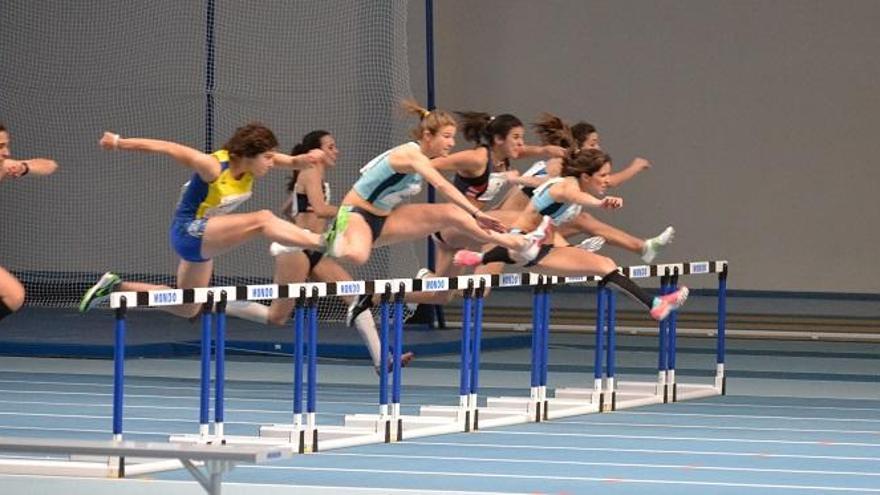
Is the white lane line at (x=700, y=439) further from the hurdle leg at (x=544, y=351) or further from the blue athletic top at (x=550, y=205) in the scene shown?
the blue athletic top at (x=550, y=205)

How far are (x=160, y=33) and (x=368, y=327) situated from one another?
851 centimetres

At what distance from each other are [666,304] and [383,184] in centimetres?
212

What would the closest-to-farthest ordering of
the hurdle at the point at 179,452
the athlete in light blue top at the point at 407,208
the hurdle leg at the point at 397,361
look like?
the hurdle at the point at 179,452 < the hurdle leg at the point at 397,361 < the athlete in light blue top at the point at 407,208

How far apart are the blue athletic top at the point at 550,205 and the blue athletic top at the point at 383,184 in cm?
106

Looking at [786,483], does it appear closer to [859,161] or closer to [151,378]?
[151,378]

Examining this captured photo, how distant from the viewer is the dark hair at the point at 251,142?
9.71 metres

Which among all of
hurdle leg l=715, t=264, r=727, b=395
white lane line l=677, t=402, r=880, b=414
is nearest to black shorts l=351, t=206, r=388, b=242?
white lane line l=677, t=402, r=880, b=414

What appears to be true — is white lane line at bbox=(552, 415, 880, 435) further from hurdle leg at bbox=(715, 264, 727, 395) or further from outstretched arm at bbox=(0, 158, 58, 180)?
outstretched arm at bbox=(0, 158, 58, 180)

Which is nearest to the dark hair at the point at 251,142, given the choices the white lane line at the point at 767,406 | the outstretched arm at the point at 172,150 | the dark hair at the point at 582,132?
the outstretched arm at the point at 172,150

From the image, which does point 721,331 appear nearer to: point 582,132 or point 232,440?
point 582,132

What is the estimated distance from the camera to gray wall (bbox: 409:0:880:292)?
848 inches

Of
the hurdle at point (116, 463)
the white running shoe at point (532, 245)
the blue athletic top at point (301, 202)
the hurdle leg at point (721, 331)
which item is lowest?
the hurdle at point (116, 463)

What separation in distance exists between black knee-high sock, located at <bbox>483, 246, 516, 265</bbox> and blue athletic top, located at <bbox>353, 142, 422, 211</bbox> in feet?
2.90

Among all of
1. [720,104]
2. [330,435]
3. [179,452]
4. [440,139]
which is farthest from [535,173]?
[720,104]
